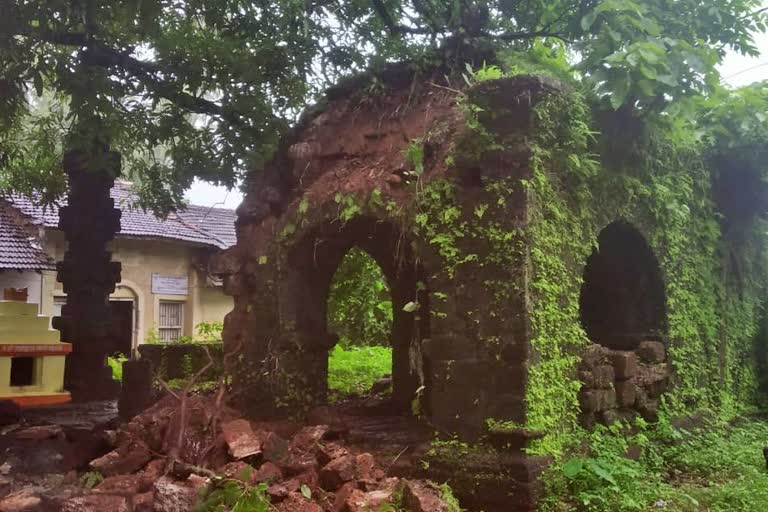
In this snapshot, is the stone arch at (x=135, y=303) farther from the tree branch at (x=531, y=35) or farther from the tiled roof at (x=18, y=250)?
the tree branch at (x=531, y=35)

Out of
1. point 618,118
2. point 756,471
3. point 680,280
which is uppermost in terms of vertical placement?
point 618,118

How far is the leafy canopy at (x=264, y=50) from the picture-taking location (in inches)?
227

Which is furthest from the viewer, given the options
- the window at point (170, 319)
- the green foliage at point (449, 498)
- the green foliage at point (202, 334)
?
the window at point (170, 319)

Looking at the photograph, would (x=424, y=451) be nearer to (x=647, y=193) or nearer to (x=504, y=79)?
(x=504, y=79)

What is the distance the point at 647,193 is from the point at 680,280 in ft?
4.16

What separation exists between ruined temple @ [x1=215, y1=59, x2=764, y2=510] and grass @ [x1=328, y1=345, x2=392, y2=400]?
2.66 m

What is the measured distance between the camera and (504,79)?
5.52 meters

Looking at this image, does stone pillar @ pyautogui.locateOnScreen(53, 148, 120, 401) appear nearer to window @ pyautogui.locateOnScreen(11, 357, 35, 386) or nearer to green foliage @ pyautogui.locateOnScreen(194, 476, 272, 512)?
window @ pyautogui.locateOnScreen(11, 357, 35, 386)

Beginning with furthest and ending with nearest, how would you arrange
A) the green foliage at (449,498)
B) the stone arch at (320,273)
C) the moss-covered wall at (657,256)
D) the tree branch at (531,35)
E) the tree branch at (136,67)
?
the tree branch at (136,67) → the tree branch at (531,35) → the stone arch at (320,273) → the moss-covered wall at (657,256) → the green foliage at (449,498)

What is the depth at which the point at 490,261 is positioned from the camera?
17.9 ft

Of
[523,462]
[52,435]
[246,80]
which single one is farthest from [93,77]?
[523,462]

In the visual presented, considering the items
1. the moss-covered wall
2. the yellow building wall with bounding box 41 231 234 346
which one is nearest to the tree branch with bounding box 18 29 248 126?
the moss-covered wall

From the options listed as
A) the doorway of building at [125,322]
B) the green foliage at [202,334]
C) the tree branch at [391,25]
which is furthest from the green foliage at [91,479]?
the doorway of building at [125,322]

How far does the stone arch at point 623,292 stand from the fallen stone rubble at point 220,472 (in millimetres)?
3245
